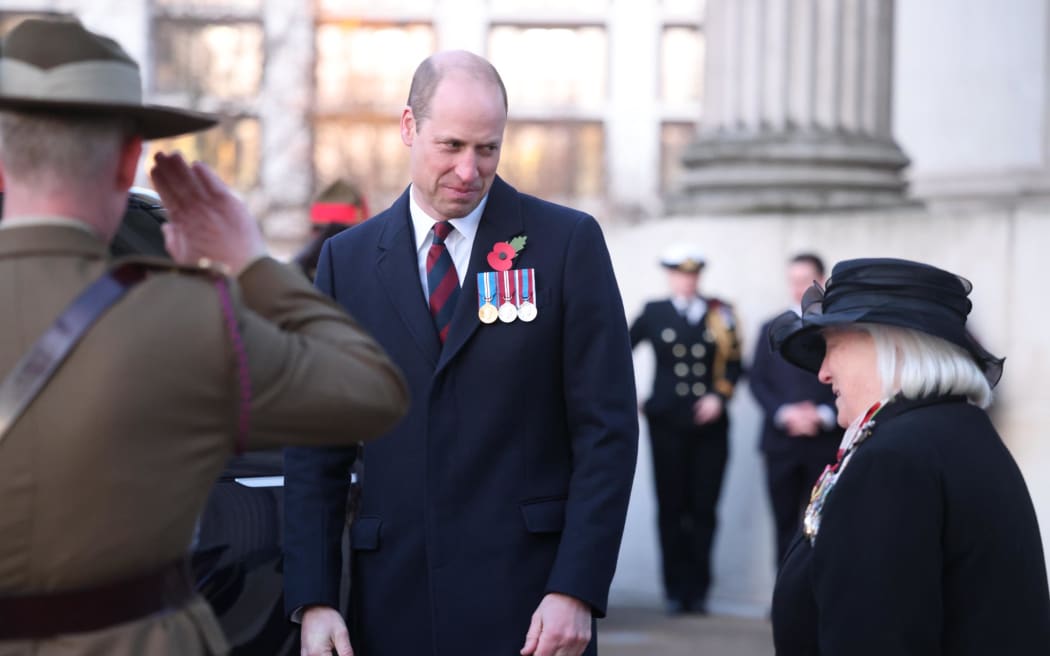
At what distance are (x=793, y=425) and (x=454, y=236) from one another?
16.5 feet

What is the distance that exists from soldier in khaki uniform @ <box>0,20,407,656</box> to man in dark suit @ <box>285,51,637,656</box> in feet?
3.62

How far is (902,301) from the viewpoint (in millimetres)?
3342

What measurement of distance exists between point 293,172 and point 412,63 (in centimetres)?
285

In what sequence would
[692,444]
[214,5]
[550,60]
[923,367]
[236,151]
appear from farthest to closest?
[550,60]
[214,5]
[236,151]
[692,444]
[923,367]

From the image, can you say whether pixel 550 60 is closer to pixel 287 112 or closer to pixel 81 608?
pixel 287 112

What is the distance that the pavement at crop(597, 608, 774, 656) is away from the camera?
7957 millimetres

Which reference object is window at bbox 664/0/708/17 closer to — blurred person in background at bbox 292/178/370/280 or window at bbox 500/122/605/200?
window at bbox 500/122/605/200

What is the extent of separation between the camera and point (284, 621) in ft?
13.9

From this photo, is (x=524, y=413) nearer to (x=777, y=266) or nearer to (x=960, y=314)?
(x=960, y=314)

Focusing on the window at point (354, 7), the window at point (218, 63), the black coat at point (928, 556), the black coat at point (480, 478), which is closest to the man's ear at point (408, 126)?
the black coat at point (480, 478)

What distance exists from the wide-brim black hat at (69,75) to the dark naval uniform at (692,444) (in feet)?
22.3

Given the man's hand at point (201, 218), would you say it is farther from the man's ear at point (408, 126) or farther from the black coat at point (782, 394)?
the black coat at point (782, 394)

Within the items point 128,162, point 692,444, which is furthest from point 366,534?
point 692,444

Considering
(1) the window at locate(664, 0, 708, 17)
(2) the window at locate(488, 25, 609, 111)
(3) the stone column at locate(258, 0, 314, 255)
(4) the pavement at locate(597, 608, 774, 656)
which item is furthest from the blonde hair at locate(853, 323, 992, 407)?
(1) the window at locate(664, 0, 708, 17)
